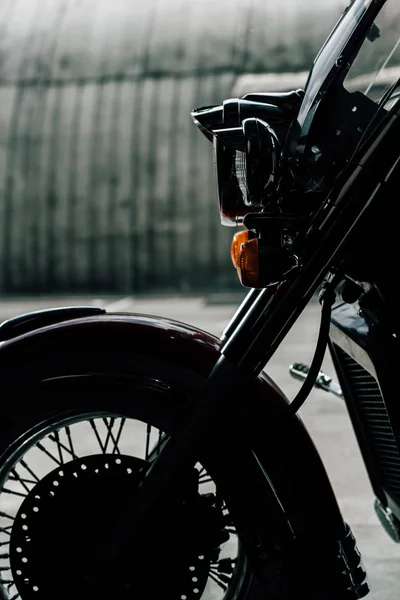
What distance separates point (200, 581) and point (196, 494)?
213mm

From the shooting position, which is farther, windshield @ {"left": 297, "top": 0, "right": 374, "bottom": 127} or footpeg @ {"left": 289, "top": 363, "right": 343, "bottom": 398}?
footpeg @ {"left": 289, "top": 363, "right": 343, "bottom": 398}

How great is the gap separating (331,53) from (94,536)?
1.24 m

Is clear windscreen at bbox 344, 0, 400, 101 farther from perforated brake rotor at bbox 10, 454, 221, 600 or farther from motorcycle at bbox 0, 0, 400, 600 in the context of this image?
perforated brake rotor at bbox 10, 454, 221, 600

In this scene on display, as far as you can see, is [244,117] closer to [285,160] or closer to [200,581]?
[285,160]

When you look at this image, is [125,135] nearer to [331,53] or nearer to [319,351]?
[331,53]

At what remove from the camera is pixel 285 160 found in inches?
90.2

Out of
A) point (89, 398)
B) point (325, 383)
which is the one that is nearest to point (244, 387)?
point (89, 398)

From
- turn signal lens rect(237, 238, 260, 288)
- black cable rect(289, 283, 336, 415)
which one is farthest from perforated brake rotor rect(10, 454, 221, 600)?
turn signal lens rect(237, 238, 260, 288)

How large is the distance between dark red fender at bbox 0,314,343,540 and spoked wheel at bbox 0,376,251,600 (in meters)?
0.09

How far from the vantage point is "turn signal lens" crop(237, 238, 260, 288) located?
7.43ft

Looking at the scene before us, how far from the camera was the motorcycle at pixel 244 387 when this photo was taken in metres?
2.25

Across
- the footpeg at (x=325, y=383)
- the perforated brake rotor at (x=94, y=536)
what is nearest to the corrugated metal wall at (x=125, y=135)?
the footpeg at (x=325, y=383)

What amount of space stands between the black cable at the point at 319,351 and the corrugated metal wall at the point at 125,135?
14.5 metres

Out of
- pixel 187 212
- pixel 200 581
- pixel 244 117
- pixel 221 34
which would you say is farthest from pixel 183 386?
pixel 221 34
